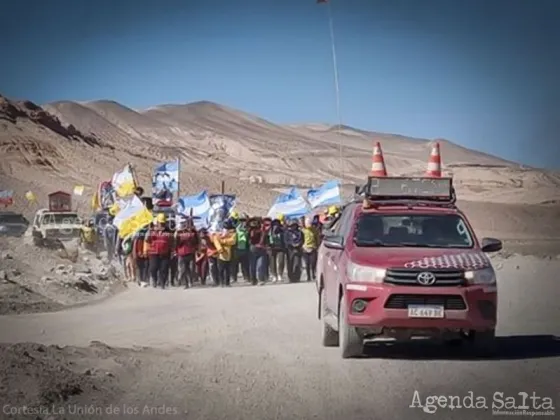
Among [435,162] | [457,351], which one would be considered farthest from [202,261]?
[457,351]

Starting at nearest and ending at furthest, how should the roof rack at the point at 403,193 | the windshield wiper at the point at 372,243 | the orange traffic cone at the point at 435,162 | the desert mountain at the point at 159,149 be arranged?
the windshield wiper at the point at 372,243 → the roof rack at the point at 403,193 → the orange traffic cone at the point at 435,162 → the desert mountain at the point at 159,149

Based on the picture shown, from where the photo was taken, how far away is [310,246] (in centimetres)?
2230

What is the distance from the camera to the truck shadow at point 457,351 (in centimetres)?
1089

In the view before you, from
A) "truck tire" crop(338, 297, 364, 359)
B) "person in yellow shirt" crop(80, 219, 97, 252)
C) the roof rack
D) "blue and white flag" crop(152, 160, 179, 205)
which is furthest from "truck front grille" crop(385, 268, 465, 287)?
"person in yellow shirt" crop(80, 219, 97, 252)

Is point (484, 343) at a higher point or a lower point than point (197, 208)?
lower

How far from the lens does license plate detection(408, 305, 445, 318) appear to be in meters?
10.2

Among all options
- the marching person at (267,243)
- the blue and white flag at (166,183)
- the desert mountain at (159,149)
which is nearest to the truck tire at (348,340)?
the marching person at (267,243)

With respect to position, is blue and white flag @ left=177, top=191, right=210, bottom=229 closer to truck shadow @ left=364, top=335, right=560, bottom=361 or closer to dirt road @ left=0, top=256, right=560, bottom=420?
dirt road @ left=0, top=256, right=560, bottom=420

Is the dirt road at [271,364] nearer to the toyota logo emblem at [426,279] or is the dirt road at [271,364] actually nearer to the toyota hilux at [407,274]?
the toyota hilux at [407,274]

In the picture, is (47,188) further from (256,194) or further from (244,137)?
(244,137)

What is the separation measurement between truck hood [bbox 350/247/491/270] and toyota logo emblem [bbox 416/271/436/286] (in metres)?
0.08

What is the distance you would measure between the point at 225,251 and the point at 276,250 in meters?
1.46

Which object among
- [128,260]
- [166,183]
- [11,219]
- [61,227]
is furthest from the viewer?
[11,219]

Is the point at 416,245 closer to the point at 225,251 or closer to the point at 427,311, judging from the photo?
the point at 427,311
